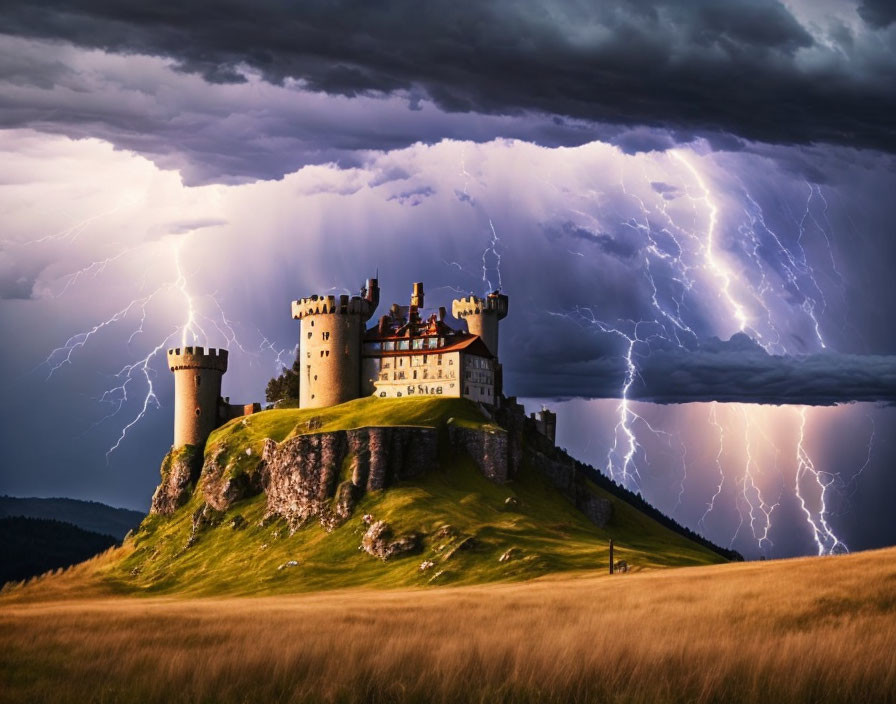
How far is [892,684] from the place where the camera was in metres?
Result: 19.5

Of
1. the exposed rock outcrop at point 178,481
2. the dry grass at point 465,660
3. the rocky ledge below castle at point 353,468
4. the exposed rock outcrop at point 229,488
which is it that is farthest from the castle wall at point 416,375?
the dry grass at point 465,660

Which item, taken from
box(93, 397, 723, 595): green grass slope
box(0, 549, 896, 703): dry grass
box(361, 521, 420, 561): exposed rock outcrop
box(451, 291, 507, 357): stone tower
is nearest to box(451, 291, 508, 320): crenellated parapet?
box(451, 291, 507, 357): stone tower

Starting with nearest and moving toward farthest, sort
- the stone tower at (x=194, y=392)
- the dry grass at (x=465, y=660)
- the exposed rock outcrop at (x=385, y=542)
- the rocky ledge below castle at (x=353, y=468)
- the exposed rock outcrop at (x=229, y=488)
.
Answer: the dry grass at (x=465, y=660) → the exposed rock outcrop at (x=385, y=542) → the rocky ledge below castle at (x=353, y=468) → the exposed rock outcrop at (x=229, y=488) → the stone tower at (x=194, y=392)

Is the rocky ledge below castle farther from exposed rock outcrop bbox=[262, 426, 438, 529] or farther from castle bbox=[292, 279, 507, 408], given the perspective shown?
castle bbox=[292, 279, 507, 408]

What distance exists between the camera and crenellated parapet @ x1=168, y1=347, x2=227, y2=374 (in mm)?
148500

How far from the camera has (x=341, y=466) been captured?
119438mm

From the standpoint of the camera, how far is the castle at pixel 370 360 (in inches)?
5364

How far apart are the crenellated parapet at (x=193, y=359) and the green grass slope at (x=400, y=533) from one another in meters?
10.2

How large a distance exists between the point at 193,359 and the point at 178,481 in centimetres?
1717

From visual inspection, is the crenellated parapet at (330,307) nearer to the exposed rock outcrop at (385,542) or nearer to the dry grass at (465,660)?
the exposed rock outcrop at (385,542)

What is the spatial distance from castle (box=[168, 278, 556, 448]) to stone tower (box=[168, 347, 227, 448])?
0.13 meters

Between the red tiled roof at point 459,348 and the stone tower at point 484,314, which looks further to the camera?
the stone tower at point 484,314

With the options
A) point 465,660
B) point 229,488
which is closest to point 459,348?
point 229,488

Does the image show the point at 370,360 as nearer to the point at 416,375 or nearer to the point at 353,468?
the point at 416,375
